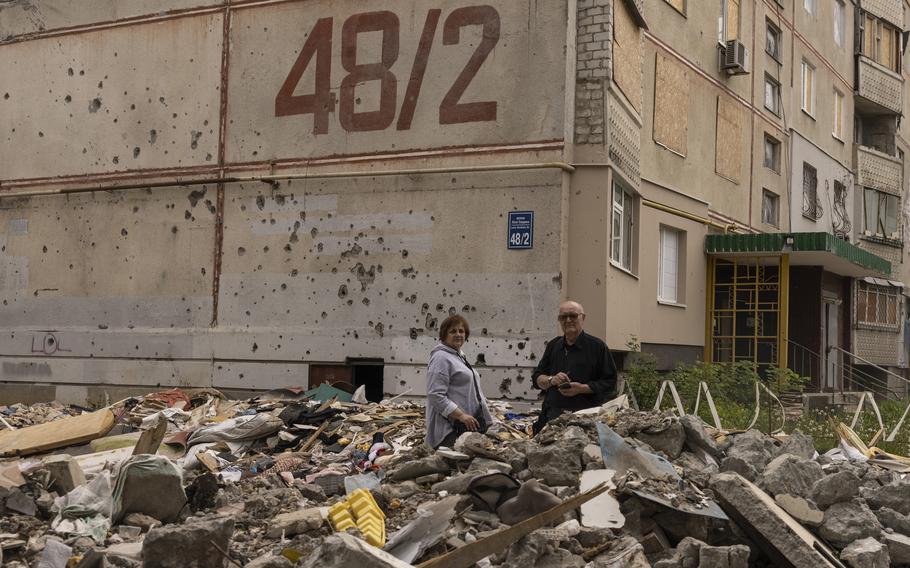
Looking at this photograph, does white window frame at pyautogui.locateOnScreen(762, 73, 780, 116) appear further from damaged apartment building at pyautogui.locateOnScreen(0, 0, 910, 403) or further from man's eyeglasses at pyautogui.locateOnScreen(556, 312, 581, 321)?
man's eyeglasses at pyautogui.locateOnScreen(556, 312, 581, 321)

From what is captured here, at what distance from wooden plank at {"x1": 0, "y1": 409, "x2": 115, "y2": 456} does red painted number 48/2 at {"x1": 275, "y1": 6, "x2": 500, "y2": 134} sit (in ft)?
21.0

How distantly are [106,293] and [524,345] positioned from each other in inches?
303

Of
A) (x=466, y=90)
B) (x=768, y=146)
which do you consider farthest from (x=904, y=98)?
(x=466, y=90)

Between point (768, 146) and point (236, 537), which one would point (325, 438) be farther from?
point (768, 146)

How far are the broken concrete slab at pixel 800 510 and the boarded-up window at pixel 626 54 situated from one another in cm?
884

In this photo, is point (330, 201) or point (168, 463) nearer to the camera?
point (168, 463)

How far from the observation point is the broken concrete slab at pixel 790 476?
7.40 meters

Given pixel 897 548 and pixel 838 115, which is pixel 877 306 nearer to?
pixel 838 115

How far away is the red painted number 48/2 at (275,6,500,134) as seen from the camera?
48.3 feet

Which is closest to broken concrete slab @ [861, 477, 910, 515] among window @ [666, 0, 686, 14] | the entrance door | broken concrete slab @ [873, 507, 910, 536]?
broken concrete slab @ [873, 507, 910, 536]

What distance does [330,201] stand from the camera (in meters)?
15.5

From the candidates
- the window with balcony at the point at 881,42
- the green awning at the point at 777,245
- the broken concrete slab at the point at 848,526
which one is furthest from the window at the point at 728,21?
the broken concrete slab at the point at 848,526

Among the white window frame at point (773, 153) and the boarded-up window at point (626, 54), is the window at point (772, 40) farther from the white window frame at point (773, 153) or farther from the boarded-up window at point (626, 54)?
the boarded-up window at point (626, 54)

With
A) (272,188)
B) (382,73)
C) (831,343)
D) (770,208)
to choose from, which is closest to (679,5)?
(770,208)
